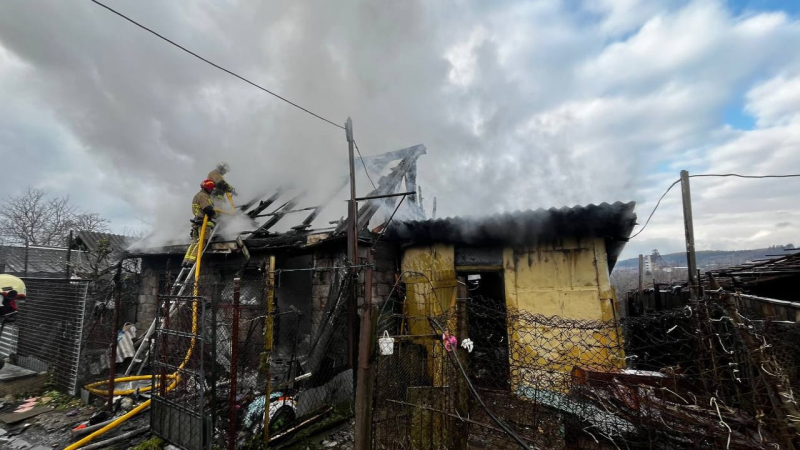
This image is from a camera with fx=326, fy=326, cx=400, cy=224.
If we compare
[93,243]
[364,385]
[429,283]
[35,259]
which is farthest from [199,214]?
[35,259]

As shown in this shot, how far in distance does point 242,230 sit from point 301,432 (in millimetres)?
5698

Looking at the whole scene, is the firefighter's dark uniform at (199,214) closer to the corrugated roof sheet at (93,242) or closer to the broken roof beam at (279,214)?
the broken roof beam at (279,214)

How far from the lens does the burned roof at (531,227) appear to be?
5.63 meters

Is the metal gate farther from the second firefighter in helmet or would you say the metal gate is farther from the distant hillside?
the distant hillside

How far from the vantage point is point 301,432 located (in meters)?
4.79

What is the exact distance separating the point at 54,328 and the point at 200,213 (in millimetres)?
3817

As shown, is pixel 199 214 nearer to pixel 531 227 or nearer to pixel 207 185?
pixel 207 185

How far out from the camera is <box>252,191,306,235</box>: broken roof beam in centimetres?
833

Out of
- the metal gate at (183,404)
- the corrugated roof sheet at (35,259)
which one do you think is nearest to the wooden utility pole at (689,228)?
the metal gate at (183,404)

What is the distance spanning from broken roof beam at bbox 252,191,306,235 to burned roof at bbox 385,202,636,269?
3.30 meters

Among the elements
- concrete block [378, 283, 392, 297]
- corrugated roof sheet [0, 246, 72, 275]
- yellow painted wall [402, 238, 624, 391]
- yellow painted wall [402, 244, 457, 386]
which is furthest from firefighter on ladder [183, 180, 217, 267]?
corrugated roof sheet [0, 246, 72, 275]

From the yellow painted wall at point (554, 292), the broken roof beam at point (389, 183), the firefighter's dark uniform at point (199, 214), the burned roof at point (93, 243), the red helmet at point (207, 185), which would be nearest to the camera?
the yellow painted wall at point (554, 292)

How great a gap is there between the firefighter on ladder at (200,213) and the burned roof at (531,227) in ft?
14.2

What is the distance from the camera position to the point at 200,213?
8133mm
